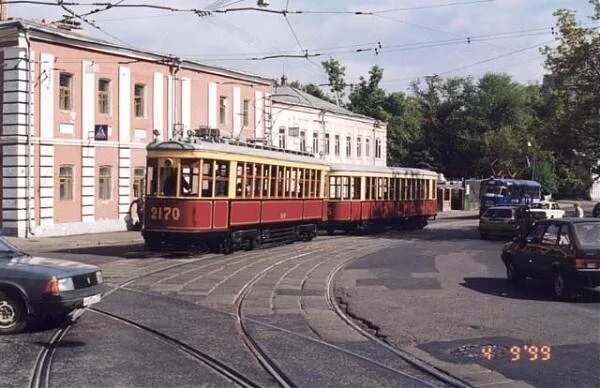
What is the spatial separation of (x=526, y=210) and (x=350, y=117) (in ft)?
83.4

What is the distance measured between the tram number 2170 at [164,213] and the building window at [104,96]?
→ 13.4m

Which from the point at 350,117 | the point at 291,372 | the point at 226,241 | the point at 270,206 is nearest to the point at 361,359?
the point at 291,372

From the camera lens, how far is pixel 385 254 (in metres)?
23.9

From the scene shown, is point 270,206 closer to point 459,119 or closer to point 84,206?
point 84,206

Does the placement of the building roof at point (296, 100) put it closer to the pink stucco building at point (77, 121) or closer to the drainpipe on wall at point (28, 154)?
the pink stucco building at point (77, 121)

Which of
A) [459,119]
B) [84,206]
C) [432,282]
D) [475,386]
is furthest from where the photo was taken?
[459,119]

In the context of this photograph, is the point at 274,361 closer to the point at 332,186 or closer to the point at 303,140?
the point at 332,186

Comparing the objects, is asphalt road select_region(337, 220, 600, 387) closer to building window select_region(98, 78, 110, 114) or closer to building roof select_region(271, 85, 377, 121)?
building window select_region(98, 78, 110, 114)

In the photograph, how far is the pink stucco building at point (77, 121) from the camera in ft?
97.6

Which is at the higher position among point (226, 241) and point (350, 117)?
point (350, 117)

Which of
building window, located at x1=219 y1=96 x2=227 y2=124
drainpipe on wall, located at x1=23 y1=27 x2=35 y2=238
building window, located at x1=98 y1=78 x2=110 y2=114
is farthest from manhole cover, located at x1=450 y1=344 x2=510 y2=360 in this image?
building window, located at x1=219 y1=96 x2=227 y2=124

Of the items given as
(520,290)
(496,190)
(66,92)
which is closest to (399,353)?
(520,290)

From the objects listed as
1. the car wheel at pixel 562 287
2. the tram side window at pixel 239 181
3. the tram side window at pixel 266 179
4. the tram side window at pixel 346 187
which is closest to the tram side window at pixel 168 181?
the tram side window at pixel 239 181

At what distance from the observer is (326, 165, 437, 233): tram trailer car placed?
111 ft
